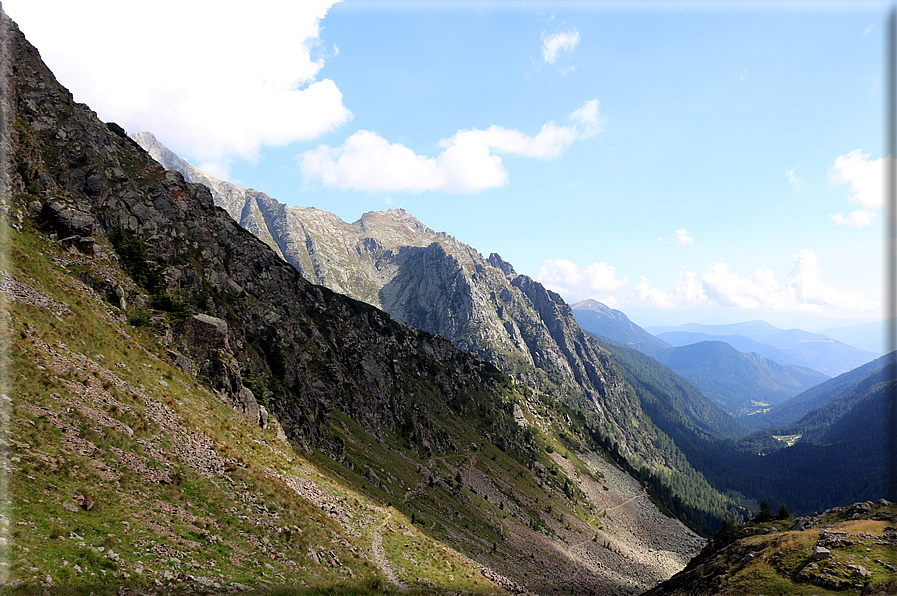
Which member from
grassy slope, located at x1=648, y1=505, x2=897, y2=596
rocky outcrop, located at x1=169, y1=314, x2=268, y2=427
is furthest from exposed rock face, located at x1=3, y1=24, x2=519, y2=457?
grassy slope, located at x1=648, y1=505, x2=897, y2=596

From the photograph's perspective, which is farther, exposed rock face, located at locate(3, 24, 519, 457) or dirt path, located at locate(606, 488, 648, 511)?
dirt path, located at locate(606, 488, 648, 511)

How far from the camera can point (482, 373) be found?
195375mm

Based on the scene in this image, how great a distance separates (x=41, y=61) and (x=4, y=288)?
236 ft

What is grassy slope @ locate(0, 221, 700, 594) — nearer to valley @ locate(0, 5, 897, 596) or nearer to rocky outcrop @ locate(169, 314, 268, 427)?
valley @ locate(0, 5, 897, 596)

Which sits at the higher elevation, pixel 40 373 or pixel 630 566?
pixel 40 373

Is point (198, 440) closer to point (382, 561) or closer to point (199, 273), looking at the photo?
point (382, 561)

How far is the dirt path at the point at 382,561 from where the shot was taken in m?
28.4

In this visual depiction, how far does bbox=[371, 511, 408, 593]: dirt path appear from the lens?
2837cm

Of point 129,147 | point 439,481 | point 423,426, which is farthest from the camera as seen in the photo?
point 423,426

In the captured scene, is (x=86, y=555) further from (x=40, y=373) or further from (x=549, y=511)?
(x=549, y=511)

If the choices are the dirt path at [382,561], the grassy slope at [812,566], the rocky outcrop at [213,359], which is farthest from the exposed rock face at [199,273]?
the grassy slope at [812,566]

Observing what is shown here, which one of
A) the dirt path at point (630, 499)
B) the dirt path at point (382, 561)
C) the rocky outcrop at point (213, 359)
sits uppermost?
the rocky outcrop at point (213, 359)

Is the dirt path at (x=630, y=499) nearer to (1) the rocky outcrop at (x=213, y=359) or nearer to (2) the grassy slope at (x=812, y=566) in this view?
(2) the grassy slope at (x=812, y=566)

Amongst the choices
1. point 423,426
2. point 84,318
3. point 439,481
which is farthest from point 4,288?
point 423,426
